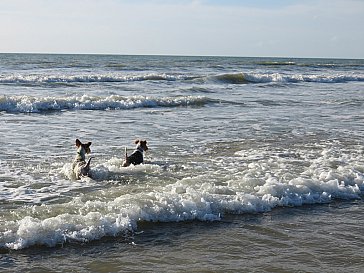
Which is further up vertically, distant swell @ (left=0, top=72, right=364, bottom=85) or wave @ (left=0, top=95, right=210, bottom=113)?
distant swell @ (left=0, top=72, right=364, bottom=85)

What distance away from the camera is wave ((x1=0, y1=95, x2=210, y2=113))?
59.4 feet

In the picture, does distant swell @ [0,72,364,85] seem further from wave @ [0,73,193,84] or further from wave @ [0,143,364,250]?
wave @ [0,143,364,250]

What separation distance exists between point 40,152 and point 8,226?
461cm

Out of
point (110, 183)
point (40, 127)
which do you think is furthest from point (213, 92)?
point (110, 183)

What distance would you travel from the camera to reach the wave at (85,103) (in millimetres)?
18094

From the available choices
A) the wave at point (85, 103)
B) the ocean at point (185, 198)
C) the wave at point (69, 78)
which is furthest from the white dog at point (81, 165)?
the wave at point (69, 78)

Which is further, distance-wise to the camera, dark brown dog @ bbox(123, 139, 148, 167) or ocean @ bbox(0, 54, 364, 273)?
dark brown dog @ bbox(123, 139, 148, 167)

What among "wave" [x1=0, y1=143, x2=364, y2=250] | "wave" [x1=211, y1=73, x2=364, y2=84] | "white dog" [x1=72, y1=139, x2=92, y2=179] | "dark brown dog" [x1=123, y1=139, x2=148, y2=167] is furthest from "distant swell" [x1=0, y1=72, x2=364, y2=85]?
"wave" [x1=0, y1=143, x2=364, y2=250]

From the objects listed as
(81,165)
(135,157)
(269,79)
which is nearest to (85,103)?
(135,157)

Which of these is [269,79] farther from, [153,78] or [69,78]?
[69,78]

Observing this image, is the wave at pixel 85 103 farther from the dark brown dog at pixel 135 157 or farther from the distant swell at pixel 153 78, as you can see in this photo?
the distant swell at pixel 153 78

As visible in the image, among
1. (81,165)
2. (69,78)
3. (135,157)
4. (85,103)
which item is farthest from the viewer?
(69,78)

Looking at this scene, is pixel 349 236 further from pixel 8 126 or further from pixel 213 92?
pixel 213 92

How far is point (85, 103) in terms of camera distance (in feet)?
63.9
